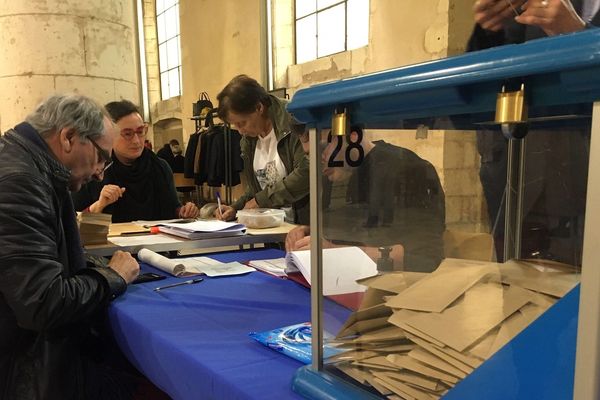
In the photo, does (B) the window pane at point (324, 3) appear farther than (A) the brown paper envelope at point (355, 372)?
Yes

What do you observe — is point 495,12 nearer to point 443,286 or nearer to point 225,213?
point 443,286

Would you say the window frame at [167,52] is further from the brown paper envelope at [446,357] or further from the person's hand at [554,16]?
the brown paper envelope at [446,357]

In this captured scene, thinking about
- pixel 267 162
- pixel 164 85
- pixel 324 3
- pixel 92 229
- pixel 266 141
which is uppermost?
pixel 324 3

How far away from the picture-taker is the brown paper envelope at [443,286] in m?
0.67

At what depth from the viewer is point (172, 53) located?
8297mm

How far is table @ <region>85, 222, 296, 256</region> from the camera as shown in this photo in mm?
1847

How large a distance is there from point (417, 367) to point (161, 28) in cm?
887

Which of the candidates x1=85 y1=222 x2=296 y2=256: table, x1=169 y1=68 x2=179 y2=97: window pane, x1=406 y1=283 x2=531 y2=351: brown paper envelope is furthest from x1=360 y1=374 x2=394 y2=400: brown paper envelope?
x1=169 y1=68 x2=179 y2=97: window pane

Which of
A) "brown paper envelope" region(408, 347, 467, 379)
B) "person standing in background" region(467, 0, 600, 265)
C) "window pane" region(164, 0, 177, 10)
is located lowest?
"brown paper envelope" region(408, 347, 467, 379)

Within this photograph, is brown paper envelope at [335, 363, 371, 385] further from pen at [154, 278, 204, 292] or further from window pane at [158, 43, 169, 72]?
window pane at [158, 43, 169, 72]

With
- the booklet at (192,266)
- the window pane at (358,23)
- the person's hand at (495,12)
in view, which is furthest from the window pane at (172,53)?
the person's hand at (495,12)

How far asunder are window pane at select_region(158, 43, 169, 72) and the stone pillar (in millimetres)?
4140

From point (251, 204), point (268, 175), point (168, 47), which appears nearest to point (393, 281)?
point (251, 204)

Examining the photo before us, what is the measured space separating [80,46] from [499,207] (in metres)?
4.27
